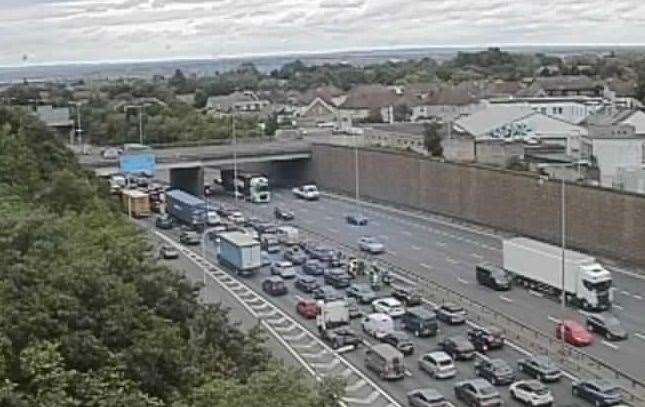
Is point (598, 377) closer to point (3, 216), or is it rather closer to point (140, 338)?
point (140, 338)

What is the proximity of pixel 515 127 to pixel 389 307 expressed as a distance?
23784mm

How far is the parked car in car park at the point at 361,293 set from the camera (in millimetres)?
21031

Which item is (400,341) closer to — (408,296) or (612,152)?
(408,296)

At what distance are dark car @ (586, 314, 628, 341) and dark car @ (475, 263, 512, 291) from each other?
341 cm

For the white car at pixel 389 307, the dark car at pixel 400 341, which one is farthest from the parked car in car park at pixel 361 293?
the dark car at pixel 400 341

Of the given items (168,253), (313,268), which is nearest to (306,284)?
(313,268)

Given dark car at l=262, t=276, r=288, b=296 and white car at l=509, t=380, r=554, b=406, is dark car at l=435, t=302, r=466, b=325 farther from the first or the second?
white car at l=509, t=380, r=554, b=406

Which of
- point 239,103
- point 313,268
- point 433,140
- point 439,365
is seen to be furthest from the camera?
point 239,103

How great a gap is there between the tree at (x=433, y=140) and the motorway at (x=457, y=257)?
4.52 meters

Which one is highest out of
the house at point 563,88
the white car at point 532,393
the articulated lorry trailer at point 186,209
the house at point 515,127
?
the house at point 563,88

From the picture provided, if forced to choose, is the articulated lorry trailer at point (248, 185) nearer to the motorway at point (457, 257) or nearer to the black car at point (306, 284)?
the motorway at point (457, 257)

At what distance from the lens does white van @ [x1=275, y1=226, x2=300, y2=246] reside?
2805cm

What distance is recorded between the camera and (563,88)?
65000 mm

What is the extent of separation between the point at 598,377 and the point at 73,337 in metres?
7.95
